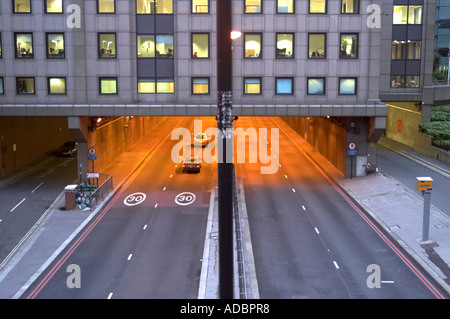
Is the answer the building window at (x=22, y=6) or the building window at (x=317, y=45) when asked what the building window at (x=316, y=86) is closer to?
the building window at (x=317, y=45)

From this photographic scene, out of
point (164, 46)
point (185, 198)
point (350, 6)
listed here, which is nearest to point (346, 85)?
point (350, 6)

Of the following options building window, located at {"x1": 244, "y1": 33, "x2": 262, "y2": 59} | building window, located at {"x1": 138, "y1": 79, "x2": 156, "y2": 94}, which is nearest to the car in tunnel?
building window, located at {"x1": 138, "y1": 79, "x2": 156, "y2": 94}

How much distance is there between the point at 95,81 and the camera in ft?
146

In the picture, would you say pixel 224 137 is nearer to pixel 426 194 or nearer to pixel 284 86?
pixel 426 194

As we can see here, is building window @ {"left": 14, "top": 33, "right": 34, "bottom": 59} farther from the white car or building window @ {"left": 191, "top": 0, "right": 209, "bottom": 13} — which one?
the white car

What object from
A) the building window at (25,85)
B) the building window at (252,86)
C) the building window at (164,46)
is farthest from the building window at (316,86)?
the building window at (25,85)

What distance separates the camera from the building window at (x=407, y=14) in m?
59.6

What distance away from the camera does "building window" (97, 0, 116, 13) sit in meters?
43.6

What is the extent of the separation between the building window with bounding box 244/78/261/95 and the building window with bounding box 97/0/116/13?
1176 centimetres

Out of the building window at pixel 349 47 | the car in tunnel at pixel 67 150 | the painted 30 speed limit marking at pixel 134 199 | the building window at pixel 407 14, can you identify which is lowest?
the painted 30 speed limit marking at pixel 134 199

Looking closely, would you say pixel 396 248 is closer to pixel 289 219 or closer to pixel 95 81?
pixel 289 219

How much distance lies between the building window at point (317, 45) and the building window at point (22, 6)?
22.1 metres

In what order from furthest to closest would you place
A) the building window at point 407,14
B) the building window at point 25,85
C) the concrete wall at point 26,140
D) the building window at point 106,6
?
the building window at point 407,14 < the concrete wall at point 26,140 < the building window at point 25,85 < the building window at point 106,6
